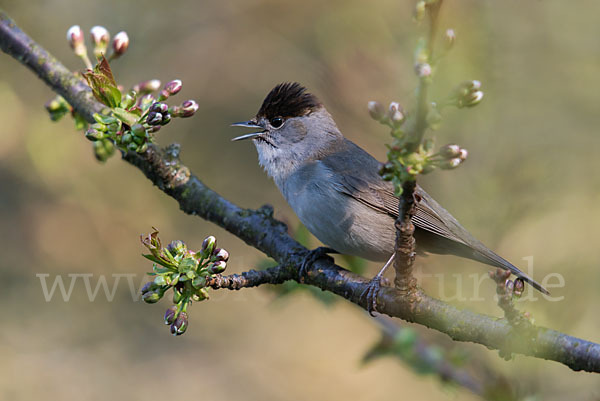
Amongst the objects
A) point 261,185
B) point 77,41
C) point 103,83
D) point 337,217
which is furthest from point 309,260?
point 261,185

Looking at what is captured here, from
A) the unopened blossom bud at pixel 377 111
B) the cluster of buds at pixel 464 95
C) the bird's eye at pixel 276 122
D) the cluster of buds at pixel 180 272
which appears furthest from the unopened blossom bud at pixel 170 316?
the bird's eye at pixel 276 122

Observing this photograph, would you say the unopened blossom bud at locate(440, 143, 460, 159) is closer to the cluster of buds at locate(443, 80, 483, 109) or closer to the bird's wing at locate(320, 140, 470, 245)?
the cluster of buds at locate(443, 80, 483, 109)

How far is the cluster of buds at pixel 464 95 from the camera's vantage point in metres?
1.84

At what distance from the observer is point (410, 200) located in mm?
2248

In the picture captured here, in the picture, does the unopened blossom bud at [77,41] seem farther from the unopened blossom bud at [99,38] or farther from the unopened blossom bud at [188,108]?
the unopened blossom bud at [188,108]

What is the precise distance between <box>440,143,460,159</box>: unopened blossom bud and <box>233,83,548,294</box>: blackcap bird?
1821 mm

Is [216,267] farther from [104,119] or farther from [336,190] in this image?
[336,190]

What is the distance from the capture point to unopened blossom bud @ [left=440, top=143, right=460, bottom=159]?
192cm

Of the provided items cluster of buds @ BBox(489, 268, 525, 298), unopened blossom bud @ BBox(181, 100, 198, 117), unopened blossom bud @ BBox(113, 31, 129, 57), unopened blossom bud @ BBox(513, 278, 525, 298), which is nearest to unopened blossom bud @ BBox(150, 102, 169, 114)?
unopened blossom bud @ BBox(181, 100, 198, 117)

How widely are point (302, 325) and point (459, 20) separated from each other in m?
4.68

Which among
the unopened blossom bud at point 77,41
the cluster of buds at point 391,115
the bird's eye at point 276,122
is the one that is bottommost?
the cluster of buds at point 391,115

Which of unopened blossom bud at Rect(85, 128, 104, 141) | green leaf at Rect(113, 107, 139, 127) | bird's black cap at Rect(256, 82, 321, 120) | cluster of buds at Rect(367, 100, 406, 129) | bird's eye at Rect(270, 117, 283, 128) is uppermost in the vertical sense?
bird's black cap at Rect(256, 82, 321, 120)

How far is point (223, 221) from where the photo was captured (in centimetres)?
395

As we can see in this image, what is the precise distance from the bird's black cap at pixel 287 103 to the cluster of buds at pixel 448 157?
3.21m
